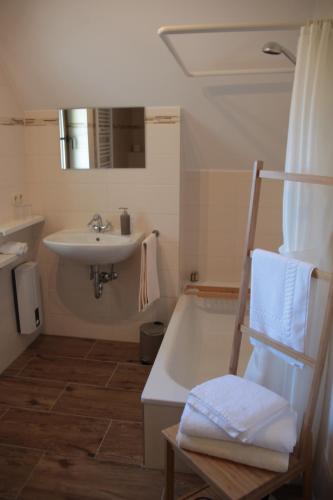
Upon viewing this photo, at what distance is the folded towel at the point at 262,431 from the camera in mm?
1300

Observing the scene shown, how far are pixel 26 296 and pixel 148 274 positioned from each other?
0.87 m

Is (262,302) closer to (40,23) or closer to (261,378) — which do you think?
(261,378)

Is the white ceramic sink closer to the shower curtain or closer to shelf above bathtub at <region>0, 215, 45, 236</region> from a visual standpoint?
shelf above bathtub at <region>0, 215, 45, 236</region>

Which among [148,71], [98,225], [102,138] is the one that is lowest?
[98,225]

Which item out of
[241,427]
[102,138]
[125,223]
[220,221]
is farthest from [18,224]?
[241,427]

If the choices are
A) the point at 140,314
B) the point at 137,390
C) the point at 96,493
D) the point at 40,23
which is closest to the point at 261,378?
the point at 96,493

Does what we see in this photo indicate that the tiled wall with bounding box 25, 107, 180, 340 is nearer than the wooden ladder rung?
No

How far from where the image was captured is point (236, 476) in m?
1.28

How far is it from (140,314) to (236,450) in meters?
1.80

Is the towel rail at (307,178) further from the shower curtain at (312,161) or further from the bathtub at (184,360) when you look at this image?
the bathtub at (184,360)

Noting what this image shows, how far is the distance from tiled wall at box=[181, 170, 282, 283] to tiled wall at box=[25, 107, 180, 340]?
0.20 m

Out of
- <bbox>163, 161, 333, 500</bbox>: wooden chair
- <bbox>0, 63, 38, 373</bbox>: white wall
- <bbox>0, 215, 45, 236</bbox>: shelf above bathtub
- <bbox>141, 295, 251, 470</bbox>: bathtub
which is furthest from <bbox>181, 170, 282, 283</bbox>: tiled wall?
<bbox>163, 161, 333, 500</bbox>: wooden chair

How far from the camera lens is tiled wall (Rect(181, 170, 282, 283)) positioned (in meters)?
2.90

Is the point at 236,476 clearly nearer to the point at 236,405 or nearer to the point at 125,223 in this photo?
the point at 236,405
